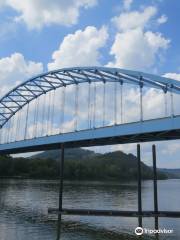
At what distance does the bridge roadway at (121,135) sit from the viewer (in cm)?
2749

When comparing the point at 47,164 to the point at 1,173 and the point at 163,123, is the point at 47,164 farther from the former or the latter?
the point at 163,123

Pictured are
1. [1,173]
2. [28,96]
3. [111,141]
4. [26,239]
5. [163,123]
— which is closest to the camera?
[26,239]

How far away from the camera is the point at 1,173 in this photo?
87562mm

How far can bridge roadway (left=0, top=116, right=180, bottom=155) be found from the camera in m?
27.5

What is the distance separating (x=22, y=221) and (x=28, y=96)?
36.0 meters

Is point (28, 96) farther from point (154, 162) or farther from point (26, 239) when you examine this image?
point (26, 239)

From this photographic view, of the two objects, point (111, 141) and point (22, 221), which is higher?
point (111, 141)

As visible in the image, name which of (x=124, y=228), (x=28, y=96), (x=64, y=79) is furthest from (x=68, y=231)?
(x=28, y=96)

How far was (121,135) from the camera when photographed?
1238 inches

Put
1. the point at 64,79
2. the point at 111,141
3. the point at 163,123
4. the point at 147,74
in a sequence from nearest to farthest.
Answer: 1. the point at 163,123
2. the point at 147,74
3. the point at 111,141
4. the point at 64,79

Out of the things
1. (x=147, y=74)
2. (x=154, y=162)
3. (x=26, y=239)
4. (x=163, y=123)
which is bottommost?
(x=26, y=239)

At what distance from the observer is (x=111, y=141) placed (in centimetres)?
3616

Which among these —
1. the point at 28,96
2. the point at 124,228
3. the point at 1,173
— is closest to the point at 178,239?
the point at 124,228

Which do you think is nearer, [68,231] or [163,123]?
[68,231]
